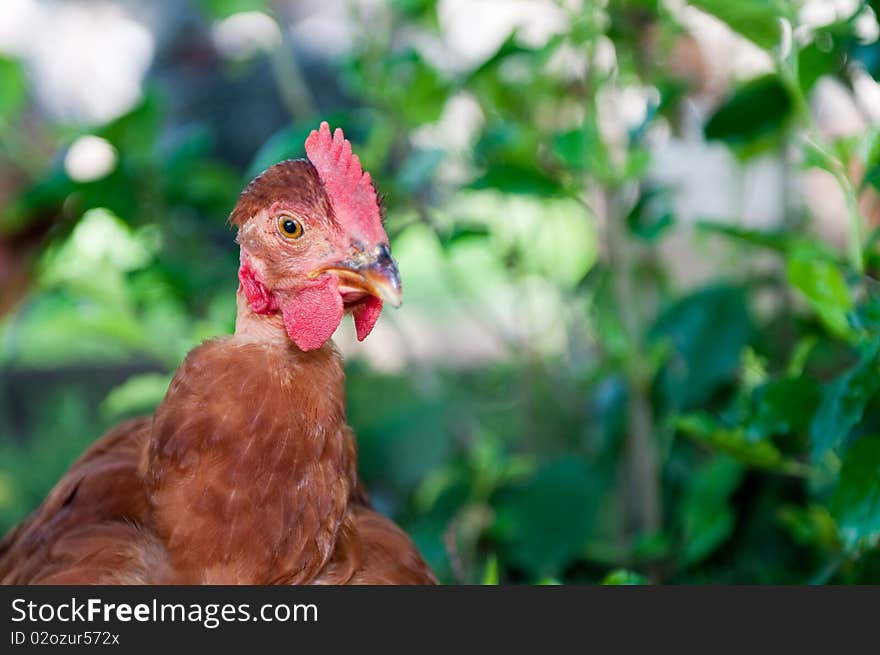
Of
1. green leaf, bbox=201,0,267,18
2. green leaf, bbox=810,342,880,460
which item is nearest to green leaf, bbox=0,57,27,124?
green leaf, bbox=201,0,267,18

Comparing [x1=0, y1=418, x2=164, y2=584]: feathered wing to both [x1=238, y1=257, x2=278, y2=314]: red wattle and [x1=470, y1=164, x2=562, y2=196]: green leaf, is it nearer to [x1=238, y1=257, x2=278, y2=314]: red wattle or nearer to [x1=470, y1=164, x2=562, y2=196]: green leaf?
[x1=238, y1=257, x2=278, y2=314]: red wattle

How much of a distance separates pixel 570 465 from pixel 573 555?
19cm

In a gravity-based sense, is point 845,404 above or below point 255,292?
below

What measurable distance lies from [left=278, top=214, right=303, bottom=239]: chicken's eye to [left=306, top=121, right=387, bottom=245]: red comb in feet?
0.15

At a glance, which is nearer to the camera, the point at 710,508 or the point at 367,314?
the point at 367,314

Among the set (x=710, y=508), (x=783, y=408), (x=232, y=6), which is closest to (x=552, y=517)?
(x=710, y=508)

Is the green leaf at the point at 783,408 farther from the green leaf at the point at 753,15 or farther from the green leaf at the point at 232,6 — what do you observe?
the green leaf at the point at 232,6

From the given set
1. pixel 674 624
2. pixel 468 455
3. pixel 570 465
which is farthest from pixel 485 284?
pixel 674 624

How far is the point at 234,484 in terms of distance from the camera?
1.09 meters

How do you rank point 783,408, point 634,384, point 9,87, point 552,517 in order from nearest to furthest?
point 783,408
point 634,384
point 552,517
point 9,87

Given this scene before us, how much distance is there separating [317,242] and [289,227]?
0.12ft

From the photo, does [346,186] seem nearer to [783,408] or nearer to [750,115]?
[783,408]

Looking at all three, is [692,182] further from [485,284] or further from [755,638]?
[755,638]

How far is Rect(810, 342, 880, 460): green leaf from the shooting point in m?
1.15
